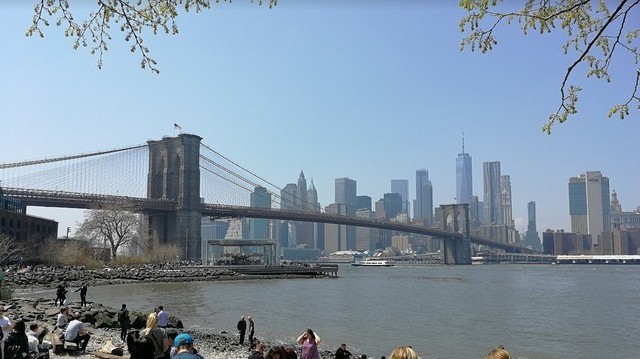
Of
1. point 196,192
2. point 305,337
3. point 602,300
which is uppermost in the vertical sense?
point 196,192

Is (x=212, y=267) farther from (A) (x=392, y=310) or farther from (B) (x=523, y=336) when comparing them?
(B) (x=523, y=336)

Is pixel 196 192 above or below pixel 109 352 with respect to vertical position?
above

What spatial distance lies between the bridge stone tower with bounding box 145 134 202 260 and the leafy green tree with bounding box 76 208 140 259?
16.3m

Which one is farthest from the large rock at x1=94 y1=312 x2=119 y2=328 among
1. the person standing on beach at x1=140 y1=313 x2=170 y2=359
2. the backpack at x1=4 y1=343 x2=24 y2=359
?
the person standing on beach at x1=140 y1=313 x2=170 y2=359

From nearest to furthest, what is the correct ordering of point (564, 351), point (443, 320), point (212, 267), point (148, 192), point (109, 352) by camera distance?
1. point (109, 352)
2. point (564, 351)
3. point (443, 320)
4. point (212, 267)
5. point (148, 192)

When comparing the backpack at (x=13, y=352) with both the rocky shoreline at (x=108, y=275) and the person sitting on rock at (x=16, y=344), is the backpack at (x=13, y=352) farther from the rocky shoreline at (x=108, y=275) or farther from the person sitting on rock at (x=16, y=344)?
the rocky shoreline at (x=108, y=275)

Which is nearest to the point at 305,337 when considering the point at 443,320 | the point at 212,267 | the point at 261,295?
the point at 443,320

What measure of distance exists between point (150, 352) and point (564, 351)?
18.4 meters

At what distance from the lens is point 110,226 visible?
2672 inches

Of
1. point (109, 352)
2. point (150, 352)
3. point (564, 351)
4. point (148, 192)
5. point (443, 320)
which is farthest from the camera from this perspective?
point (148, 192)

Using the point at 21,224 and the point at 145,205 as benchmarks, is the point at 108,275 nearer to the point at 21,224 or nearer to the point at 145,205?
the point at 21,224

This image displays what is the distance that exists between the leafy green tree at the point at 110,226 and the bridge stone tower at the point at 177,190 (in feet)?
53.5

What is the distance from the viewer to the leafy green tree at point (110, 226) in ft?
222

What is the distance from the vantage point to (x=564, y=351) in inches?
827
